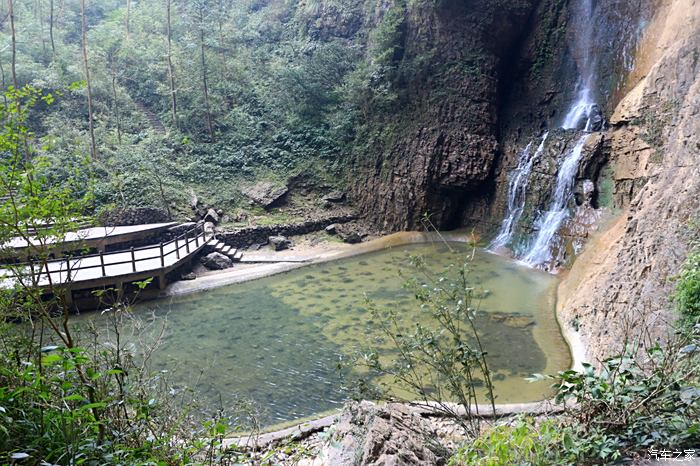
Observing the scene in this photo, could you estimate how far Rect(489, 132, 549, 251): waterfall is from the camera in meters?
15.1

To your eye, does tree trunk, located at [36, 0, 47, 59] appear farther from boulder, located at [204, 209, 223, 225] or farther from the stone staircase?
the stone staircase

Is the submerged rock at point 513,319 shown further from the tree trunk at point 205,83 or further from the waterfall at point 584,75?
the tree trunk at point 205,83

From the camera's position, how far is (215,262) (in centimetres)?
1429

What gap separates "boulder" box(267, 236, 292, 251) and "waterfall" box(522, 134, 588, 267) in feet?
→ 25.9

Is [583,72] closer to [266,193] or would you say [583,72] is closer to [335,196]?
[335,196]

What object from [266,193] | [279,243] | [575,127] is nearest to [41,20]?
[266,193]

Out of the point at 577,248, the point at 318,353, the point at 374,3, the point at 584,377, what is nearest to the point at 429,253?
the point at 577,248

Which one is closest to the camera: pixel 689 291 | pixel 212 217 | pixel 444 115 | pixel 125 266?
pixel 689 291

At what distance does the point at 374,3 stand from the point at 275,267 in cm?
1540

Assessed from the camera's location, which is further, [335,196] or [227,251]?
[335,196]

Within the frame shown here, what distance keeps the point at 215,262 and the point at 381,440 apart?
11561 mm

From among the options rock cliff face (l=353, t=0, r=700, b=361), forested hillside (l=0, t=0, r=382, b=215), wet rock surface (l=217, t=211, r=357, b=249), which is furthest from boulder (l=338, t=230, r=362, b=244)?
forested hillside (l=0, t=0, r=382, b=215)

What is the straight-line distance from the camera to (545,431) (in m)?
2.48

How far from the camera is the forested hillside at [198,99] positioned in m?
17.7
